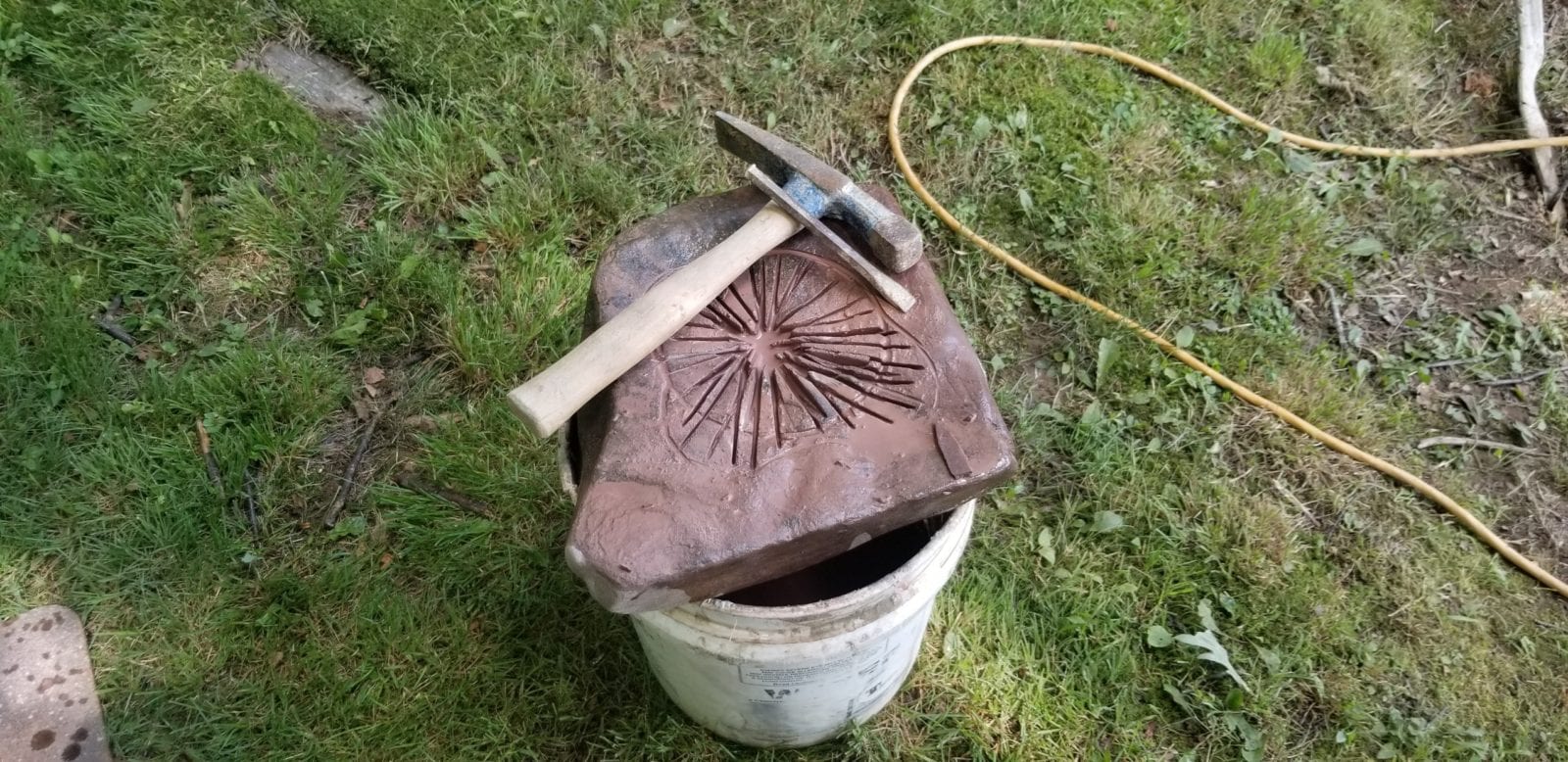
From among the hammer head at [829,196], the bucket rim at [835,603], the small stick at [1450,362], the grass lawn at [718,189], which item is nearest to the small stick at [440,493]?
the grass lawn at [718,189]

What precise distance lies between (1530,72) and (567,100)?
125 inches

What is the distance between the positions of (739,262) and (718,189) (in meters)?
1.38

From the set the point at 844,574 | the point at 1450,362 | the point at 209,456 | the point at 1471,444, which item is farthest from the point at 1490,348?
the point at 209,456

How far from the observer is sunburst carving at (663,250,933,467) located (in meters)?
1.47

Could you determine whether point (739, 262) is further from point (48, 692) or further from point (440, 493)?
point (48, 692)

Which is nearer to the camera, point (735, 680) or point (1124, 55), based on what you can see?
point (735, 680)

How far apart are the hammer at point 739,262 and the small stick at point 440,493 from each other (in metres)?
1.05

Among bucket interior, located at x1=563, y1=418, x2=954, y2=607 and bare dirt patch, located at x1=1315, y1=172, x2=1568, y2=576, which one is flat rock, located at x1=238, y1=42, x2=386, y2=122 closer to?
bucket interior, located at x1=563, y1=418, x2=954, y2=607

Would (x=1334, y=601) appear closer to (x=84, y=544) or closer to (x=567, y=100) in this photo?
(x=567, y=100)

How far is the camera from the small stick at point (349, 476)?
237cm

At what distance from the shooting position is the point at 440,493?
2398 millimetres

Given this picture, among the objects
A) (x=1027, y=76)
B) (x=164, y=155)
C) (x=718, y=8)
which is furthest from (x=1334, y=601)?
(x=164, y=155)

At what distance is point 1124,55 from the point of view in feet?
10.5

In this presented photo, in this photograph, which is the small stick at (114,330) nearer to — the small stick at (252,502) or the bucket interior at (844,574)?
the small stick at (252,502)
